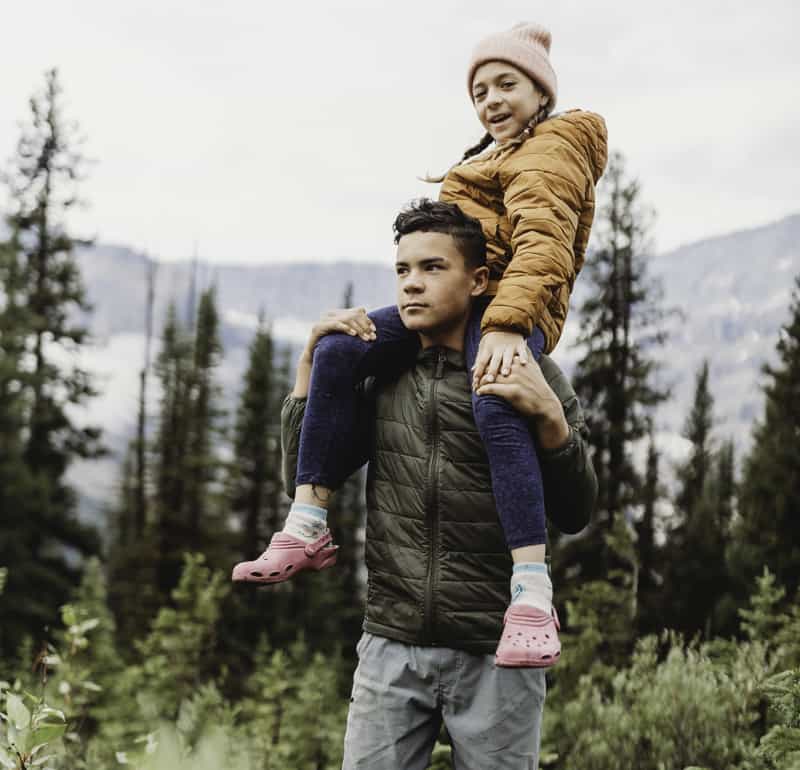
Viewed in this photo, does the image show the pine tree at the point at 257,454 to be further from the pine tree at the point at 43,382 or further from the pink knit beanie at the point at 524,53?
the pink knit beanie at the point at 524,53

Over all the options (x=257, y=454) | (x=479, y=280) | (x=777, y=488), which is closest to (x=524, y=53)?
(x=479, y=280)

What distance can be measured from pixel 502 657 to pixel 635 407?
26.6 metres

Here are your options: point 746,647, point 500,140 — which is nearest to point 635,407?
point 746,647

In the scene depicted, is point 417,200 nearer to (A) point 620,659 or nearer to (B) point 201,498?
(A) point 620,659

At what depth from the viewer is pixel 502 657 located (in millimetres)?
2273

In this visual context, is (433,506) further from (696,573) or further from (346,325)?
(696,573)

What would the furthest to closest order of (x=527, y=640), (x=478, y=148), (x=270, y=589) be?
1. (x=270, y=589)
2. (x=478, y=148)
3. (x=527, y=640)

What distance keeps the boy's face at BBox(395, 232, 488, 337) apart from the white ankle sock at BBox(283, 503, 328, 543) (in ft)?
1.94

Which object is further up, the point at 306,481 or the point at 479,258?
the point at 479,258

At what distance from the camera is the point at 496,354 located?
7.90 feet

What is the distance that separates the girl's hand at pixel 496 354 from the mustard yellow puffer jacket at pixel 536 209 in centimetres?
3

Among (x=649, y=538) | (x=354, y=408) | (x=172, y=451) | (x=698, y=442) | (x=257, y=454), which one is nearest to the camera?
(x=354, y=408)

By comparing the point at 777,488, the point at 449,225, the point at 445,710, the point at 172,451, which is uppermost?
the point at 449,225

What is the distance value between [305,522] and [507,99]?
4.51 feet
